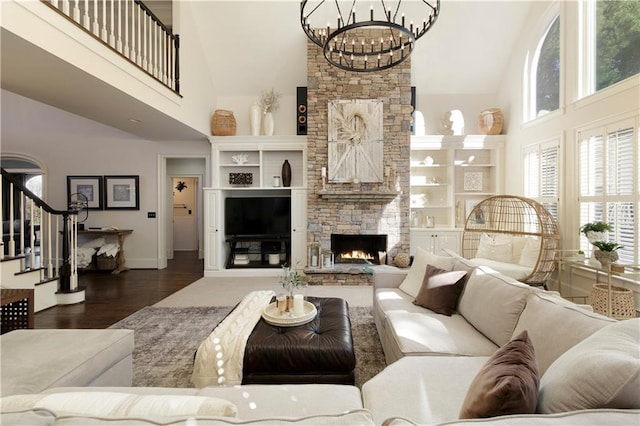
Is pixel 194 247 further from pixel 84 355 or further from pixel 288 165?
pixel 84 355

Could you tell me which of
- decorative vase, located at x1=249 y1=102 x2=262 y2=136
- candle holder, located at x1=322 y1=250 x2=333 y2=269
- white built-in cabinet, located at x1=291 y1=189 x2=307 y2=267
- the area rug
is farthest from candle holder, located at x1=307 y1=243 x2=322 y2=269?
decorative vase, located at x1=249 y1=102 x2=262 y2=136

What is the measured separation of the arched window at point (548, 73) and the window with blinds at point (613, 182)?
100 cm

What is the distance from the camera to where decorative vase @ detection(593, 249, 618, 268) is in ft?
9.31

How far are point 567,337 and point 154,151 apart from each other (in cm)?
672

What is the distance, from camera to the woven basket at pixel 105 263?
5457 millimetres

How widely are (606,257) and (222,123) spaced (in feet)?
19.0

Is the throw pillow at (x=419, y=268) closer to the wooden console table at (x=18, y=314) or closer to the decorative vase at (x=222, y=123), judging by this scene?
the wooden console table at (x=18, y=314)

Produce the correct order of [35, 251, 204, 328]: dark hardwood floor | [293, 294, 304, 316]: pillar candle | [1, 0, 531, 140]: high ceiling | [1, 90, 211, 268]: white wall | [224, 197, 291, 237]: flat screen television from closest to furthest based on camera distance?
[293, 294, 304, 316]: pillar candle
[35, 251, 204, 328]: dark hardwood floor
[1, 0, 531, 140]: high ceiling
[224, 197, 291, 237]: flat screen television
[1, 90, 211, 268]: white wall

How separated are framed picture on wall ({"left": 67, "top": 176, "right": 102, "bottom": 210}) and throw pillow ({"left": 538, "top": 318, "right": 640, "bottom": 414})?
24.0 feet

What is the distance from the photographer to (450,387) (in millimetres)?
1305

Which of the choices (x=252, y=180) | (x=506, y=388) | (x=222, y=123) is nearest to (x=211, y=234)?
(x=252, y=180)

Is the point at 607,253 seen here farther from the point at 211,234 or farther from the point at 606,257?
the point at 211,234

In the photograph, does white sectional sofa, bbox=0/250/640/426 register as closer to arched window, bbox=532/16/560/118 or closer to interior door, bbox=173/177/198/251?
arched window, bbox=532/16/560/118

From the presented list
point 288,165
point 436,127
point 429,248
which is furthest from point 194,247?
point 436,127
